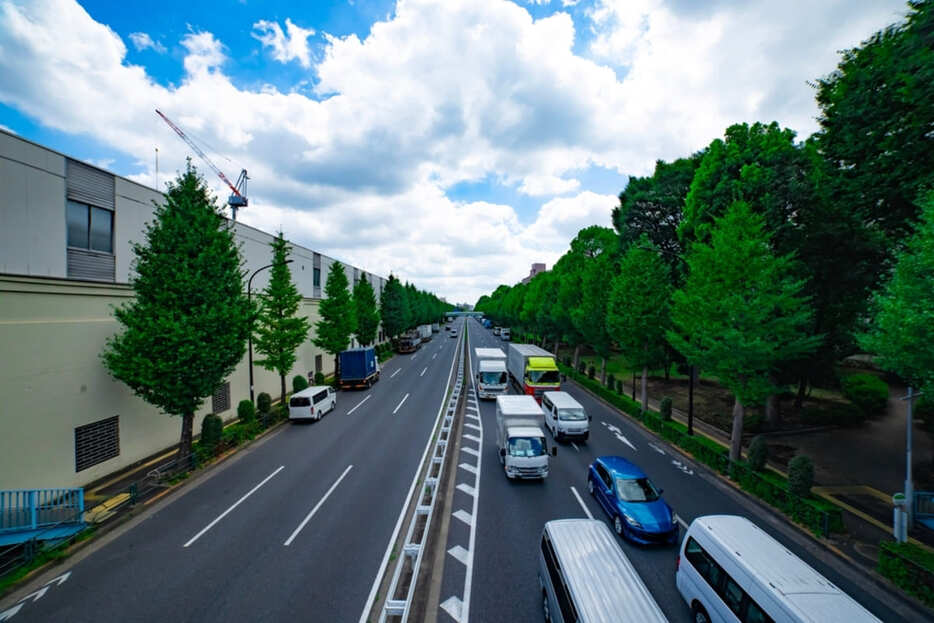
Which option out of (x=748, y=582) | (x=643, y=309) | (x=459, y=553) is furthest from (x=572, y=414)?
(x=748, y=582)

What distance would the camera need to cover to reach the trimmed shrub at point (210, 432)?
17.2 m

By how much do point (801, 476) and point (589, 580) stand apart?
10.2 metres

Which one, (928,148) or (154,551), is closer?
(154,551)

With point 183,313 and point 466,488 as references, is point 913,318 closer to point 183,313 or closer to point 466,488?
point 466,488

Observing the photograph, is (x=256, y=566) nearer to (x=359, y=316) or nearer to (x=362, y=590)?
(x=362, y=590)

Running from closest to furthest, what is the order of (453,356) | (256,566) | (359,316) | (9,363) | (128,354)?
(256,566), (9,363), (128,354), (359,316), (453,356)

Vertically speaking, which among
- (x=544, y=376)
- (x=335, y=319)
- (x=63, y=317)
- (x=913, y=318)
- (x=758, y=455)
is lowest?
(x=758, y=455)

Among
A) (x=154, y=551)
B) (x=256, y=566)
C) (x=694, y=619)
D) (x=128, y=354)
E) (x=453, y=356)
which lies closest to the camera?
(x=694, y=619)

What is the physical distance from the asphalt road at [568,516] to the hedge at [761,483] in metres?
0.50

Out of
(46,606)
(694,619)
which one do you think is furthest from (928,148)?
(46,606)

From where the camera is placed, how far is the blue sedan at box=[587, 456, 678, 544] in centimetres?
1068

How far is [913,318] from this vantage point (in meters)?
8.61

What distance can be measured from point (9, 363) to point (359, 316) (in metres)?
34.1

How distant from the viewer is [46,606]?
27.9 feet
